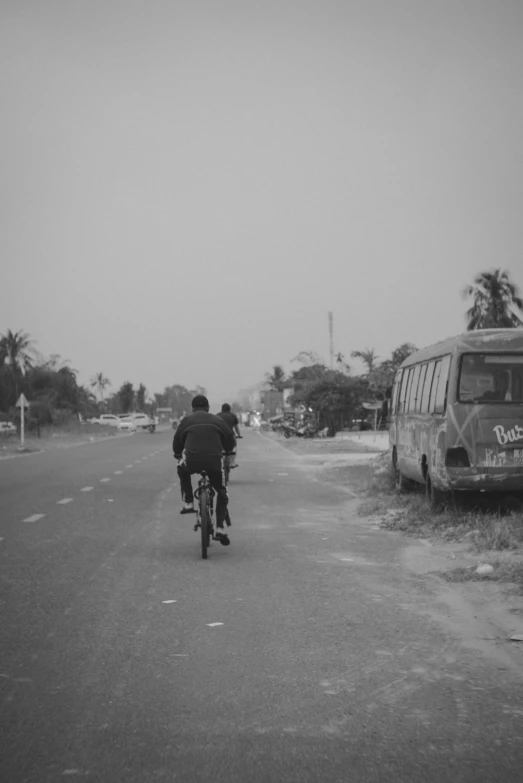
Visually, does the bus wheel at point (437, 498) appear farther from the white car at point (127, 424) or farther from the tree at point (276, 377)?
the tree at point (276, 377)

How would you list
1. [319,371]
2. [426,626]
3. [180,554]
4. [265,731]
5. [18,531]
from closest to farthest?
[265,731] → [426,626] → [180,554] → [18,531] → [319,371]

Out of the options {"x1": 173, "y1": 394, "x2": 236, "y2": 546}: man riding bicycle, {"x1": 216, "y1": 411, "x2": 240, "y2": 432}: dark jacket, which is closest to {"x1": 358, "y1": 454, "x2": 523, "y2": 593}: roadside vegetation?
{"x1": 173, "y1": 394, "x2": 236, "y2": 546}: man riding bicycle

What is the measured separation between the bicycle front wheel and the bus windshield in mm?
4499

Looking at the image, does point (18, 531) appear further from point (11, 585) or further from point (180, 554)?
point (11, 585)

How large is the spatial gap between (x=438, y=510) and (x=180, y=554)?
520 cm

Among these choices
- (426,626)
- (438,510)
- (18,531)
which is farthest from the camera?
(438,510)

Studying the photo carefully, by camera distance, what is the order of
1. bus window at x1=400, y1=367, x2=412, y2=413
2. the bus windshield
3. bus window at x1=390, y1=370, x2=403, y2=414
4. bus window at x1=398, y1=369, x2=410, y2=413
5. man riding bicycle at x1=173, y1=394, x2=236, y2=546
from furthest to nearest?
1. bus window at x1=390, y1=370, x2=403, y2=414
2. bus window at x1=398, y1=369, x2=410, y2=413
3. bus window at x1=400, y1=367, x2=412, y2=413
4. the bus windshield
5. man riding bicycle at x1=173, y1=394, x2=236, y2=546

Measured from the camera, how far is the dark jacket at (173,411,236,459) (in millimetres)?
11148

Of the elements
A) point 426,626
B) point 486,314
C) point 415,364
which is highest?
point 486,314

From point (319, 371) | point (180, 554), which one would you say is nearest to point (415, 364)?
point (180, 554)

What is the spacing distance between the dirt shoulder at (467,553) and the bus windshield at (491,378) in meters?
1.70

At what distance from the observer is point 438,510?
14898 mm

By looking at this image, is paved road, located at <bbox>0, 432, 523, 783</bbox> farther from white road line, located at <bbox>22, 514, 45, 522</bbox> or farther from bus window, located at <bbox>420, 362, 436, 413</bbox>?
bus window, located at <bbox>420, 362, 436, 413</bbox>

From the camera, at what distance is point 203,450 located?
11148 millimetres
